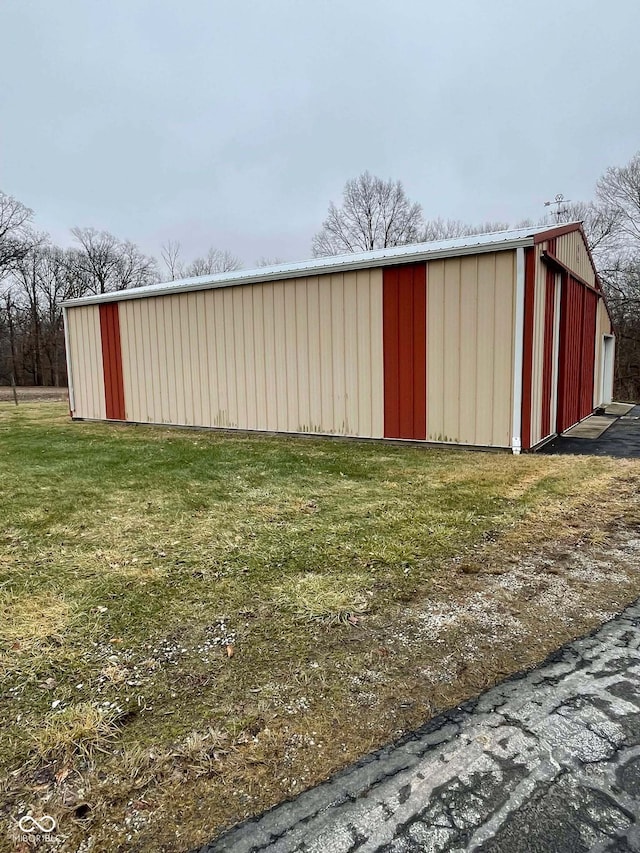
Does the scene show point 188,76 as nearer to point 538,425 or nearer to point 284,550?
point 538,425

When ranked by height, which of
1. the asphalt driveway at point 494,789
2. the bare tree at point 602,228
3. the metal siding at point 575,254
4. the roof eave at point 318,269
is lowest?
the asphalt driveway at point 494,789

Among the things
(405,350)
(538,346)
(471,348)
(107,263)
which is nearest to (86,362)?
(405,350)

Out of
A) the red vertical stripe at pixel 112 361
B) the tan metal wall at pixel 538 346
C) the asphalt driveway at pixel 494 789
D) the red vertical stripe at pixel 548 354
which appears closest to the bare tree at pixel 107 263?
the red vertical stripe at pixel 112 361

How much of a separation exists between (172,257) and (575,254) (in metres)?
27.8

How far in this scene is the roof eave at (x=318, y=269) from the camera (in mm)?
6270

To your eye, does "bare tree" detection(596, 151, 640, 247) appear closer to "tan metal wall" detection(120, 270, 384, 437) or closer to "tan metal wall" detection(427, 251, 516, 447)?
"tan metal wall" detection(427, 251, 516, 447)

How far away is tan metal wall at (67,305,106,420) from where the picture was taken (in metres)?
10.6

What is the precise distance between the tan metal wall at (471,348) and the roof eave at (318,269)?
0.36ft

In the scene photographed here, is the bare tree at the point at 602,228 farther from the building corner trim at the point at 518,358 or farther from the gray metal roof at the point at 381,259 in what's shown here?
the building corner trim at the point at 518,358

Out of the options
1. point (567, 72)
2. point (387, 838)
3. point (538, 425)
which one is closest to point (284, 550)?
point (387, 838)

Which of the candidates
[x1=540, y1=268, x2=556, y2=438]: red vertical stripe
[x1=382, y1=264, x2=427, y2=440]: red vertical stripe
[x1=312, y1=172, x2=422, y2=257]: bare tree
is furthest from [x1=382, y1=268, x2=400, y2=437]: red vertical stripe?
[x1=312, y1=172, x2=422, y2=257]: bare tree

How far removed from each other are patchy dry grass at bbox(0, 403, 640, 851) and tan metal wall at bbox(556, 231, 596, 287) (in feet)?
13.7

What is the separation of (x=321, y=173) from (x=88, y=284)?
15.6m

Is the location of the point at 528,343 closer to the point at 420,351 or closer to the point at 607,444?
the point at 420,351
